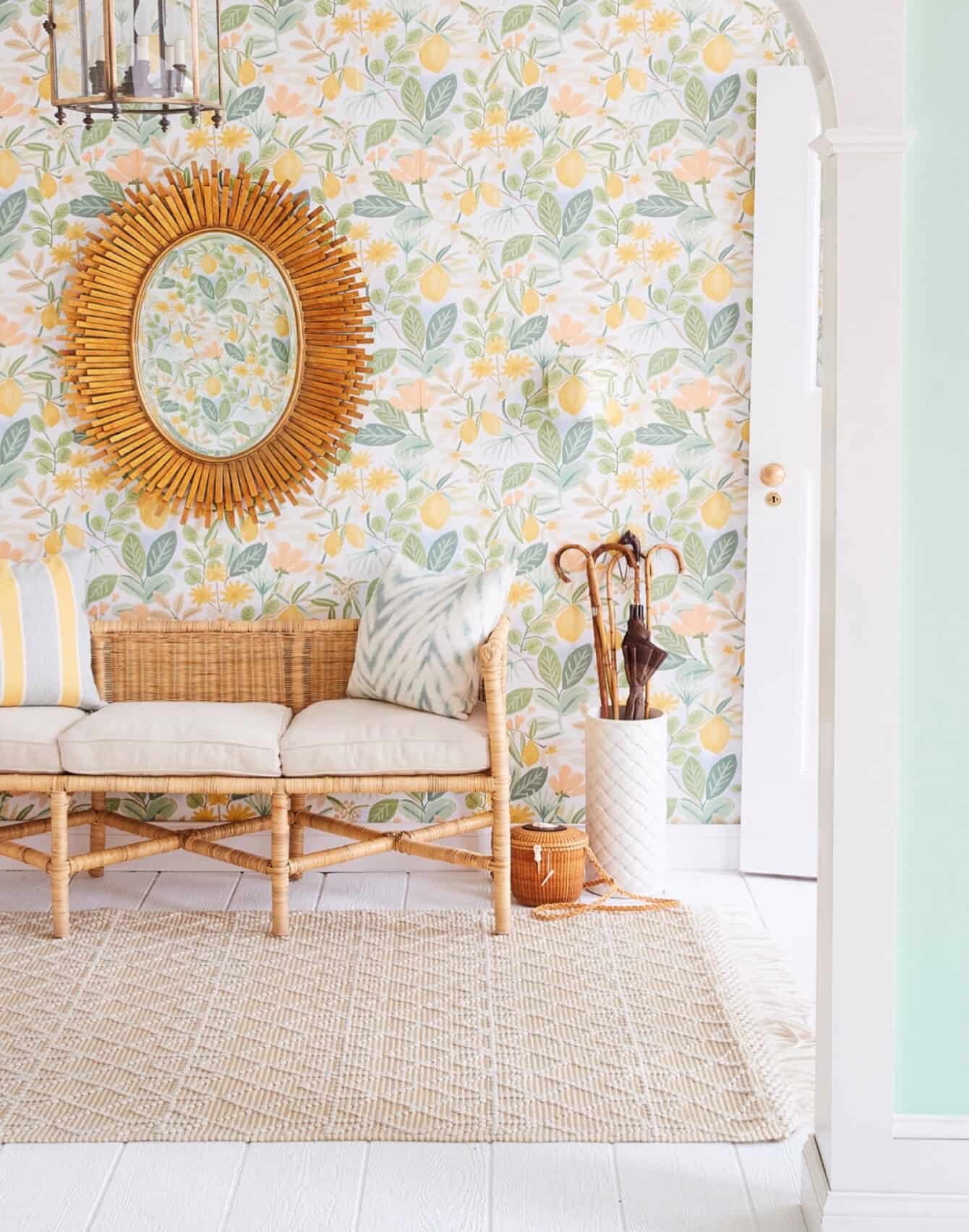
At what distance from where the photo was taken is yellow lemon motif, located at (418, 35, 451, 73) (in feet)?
12.0

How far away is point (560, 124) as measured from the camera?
3682mm

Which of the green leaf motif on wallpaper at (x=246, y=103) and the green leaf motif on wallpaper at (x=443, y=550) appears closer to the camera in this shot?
the green leaf motif on wallpaper at (x=246, y=103)

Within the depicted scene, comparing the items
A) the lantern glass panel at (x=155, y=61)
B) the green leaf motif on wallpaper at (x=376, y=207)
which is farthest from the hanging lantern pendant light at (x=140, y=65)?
the green leaf motif on wallpaper at (x=376, y=207)

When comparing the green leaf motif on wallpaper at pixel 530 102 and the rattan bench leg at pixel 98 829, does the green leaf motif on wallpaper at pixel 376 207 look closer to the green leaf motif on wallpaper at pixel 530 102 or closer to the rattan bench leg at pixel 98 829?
the green leaf motif on wallpaper at pixel 530 102

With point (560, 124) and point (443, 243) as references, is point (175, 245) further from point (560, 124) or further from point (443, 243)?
point (560, 124)

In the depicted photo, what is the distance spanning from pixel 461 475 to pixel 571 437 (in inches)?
13.0

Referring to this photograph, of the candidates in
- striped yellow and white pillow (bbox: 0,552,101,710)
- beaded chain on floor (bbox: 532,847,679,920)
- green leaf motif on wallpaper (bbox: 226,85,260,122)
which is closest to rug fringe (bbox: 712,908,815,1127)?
beaded chain on floor (bbox: 532,847,679,920)

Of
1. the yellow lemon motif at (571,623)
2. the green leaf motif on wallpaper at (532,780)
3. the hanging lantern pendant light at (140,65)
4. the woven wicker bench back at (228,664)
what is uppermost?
the hanging lantern pendant light at (140,65)

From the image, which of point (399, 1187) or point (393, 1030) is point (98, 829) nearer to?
point (393, 1030)

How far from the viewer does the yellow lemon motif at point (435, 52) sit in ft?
12.0

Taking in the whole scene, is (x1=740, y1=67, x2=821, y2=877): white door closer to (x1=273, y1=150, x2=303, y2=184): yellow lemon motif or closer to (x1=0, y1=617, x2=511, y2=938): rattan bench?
(x1=0, y1=617, x2=511, y2=938): rattan bench

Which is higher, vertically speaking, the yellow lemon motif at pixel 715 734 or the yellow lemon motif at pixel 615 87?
the yellow lemon motif at pixel 615 87

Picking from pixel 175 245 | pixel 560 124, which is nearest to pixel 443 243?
pixel 560 124

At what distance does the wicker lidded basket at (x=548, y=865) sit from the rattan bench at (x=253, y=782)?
0.41ft
